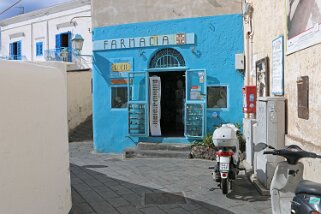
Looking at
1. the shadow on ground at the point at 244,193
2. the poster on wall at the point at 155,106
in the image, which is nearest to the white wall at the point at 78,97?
the poster on wall at the point at 155,106

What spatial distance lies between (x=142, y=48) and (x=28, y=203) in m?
8.65

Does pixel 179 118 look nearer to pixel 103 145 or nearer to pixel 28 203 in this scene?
pixel 103 145

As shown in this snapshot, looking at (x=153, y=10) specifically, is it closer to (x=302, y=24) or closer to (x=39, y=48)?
(x=302, y=24)

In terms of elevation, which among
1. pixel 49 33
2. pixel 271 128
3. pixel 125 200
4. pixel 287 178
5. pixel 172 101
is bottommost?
pixel 125 200

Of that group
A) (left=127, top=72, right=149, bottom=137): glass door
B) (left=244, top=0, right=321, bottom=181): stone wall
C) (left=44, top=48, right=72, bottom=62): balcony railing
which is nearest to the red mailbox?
(left=244, top=0, right=321, bottom=181): stone wall

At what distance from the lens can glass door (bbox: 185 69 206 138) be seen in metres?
11.2

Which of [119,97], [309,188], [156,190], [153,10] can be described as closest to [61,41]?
[119,97]

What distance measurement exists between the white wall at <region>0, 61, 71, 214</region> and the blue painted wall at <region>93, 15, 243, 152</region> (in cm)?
654

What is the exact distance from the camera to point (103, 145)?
1248 centimetres

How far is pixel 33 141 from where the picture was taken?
13.3 ft

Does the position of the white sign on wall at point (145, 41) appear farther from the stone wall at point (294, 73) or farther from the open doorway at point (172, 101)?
the stone wall at point (294, 73)

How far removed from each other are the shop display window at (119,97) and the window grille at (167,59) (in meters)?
1.27

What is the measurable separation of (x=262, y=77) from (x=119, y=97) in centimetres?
532

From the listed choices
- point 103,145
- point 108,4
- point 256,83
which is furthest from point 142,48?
point 256,83
